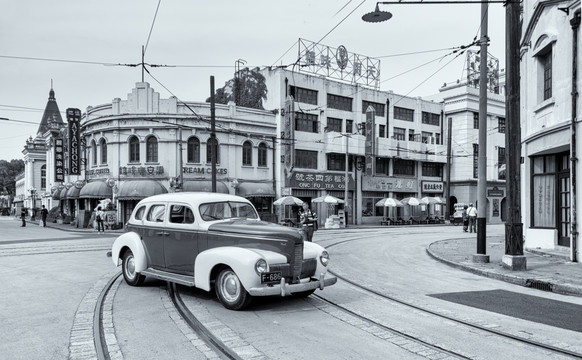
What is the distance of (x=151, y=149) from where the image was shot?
33.2 m

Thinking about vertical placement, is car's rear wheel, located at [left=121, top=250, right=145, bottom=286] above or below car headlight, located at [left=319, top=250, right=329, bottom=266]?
below

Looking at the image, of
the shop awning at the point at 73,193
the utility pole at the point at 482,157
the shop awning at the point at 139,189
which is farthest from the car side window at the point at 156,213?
the shop awning at the point at 73,193

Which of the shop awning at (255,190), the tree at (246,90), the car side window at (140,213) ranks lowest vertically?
the car side window at (140,213)

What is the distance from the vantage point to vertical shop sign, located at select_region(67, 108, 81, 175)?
34656mm

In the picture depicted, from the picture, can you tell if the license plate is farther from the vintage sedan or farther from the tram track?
the tram track

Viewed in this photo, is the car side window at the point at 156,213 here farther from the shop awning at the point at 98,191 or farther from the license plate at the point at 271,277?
the shop awning at the point at 98,191

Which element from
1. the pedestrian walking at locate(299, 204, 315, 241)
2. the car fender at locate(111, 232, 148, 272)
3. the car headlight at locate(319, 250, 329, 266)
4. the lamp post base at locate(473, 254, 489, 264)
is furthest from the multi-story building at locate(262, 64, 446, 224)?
the car headlight at locate(319, 250, 329, 266)

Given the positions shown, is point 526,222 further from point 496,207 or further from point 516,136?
point 496,207

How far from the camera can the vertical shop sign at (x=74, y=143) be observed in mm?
34656

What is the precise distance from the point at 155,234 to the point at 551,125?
12038mm

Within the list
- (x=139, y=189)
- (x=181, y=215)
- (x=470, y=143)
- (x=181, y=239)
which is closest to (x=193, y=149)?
(x=139, y=189)

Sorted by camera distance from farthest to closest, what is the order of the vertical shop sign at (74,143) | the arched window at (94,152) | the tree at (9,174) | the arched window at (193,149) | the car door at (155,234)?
the tree at (9,174), the arched window at (94,152), the vertical shop sign at (74,143), the arched window at (193,149), the car door at (155,234)

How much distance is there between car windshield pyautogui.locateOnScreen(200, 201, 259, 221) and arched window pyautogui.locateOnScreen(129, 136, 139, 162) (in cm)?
2589

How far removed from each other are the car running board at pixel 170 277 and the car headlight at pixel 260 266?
1497mm
